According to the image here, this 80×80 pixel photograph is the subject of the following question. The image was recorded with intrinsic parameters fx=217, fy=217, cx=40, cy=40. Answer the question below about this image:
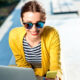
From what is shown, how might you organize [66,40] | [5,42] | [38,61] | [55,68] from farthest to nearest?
1. [5,42]
2. [66,40]
3. [38,61]
4. [55,68]

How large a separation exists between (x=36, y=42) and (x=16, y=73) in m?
0.59

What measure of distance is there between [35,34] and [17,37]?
250 millimetres

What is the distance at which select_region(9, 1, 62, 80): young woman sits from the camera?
180cm

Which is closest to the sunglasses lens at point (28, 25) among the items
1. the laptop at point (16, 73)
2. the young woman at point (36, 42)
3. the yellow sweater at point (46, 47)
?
the young woman at point (36, 42)

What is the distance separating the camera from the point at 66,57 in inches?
111

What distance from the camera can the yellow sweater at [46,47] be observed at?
1.93 m

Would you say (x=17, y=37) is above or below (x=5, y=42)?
above

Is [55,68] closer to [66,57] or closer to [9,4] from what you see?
[66,57]

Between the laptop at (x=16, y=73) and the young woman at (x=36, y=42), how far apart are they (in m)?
0.45

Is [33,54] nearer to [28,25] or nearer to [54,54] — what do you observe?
[54,54]

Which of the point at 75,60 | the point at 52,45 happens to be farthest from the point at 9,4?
the point at 52,45

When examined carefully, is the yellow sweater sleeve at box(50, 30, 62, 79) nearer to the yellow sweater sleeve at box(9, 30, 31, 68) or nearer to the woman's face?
the woman's face

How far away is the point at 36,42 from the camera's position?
6.57 ft

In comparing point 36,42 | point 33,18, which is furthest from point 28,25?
point 36,42
